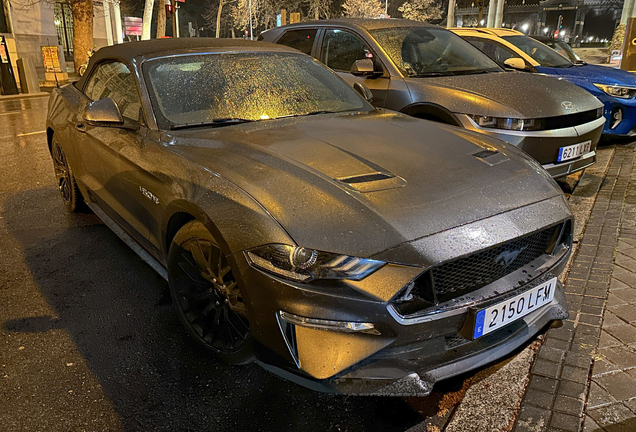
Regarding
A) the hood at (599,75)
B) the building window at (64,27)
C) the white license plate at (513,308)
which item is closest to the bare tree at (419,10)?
the building window at (64,27)

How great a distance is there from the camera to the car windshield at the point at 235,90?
10.3 feet

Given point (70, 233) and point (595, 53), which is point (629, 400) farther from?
point (595, 53)

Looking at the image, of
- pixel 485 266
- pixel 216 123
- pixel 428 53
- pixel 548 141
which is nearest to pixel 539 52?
pixel 428 53

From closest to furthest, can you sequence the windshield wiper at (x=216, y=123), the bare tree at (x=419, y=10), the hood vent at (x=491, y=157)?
the hood vent at (x=491, y=157)
the windshield wiper at (x=216, y=123)
the bare tree at (x=419, y=10)

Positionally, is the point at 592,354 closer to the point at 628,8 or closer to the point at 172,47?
the point at 172,47

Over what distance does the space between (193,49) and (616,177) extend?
5103 millimetres

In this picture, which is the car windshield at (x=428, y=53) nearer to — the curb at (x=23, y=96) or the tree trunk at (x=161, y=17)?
the curb at (x=23, y=96)

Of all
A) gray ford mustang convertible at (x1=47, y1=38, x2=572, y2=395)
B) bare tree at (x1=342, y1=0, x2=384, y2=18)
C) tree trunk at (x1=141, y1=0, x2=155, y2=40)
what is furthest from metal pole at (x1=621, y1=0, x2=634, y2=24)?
gray ford mustang convertible at (x1=47, y1=38, x2=572, y2=395)

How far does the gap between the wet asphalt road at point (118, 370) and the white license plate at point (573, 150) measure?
3.24 metres

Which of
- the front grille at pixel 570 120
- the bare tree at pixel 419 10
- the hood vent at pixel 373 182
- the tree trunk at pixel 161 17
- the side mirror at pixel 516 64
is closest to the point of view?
the hood vent at pixel 373 182

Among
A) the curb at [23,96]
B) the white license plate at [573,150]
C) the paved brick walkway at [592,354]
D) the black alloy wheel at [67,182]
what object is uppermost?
Answer: the white license plate at [573,150]

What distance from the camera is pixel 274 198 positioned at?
2.17m

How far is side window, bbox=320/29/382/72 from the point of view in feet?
18.8

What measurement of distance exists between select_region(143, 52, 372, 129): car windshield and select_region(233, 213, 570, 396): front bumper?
52.8 inches
